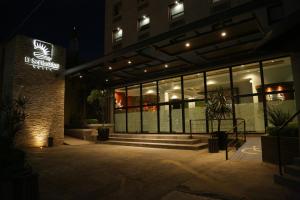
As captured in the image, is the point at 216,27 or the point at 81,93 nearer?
the point at 216,27

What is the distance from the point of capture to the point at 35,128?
11.7m

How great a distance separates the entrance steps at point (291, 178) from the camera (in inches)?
157

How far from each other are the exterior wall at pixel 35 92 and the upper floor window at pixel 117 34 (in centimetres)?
641

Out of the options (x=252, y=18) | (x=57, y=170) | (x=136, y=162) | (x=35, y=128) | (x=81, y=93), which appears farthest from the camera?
(x=81, y=93)

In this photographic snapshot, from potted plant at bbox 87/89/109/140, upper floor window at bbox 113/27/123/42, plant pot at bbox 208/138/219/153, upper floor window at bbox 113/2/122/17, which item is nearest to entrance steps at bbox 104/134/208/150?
potted plant at bbox 87/89/109/140

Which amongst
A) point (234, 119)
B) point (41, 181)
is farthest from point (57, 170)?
point (234, 119)

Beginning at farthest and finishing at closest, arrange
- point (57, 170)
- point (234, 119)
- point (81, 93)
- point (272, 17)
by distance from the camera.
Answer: point (81, 93), point (234, 119), point (272, 17), point (57, 170)

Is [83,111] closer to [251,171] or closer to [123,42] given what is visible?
[123,42]

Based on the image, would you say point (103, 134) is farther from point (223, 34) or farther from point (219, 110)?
point (223, 34)

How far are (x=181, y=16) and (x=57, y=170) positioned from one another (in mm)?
12254

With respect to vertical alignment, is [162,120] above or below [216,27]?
below

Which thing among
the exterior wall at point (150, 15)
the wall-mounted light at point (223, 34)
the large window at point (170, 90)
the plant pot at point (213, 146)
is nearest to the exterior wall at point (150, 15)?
the exterior wall at point (150, 15)

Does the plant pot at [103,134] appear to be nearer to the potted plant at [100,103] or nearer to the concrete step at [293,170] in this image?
the potted plant at [100,103]

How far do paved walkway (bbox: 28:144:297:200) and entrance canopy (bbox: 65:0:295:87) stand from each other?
11.0 ft
